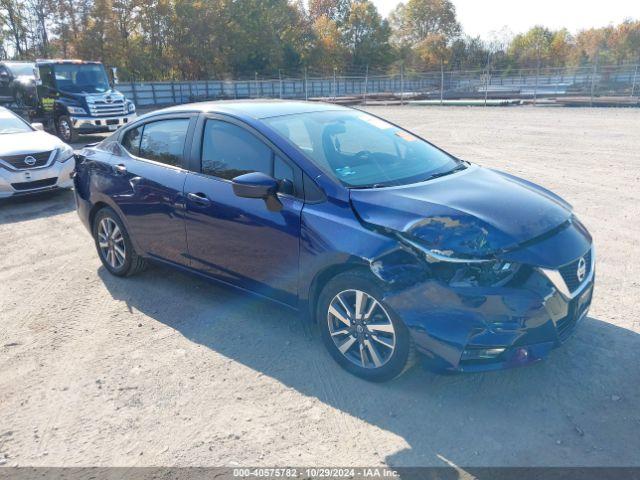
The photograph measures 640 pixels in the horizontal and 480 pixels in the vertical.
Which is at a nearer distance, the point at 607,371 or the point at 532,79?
the point at 607,371

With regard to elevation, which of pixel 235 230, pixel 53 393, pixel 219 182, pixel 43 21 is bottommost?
pixel 53 393

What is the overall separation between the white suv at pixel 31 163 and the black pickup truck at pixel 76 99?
256 inches

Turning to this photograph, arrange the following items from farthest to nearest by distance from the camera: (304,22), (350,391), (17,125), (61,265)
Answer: (304,22)
(17,125)
(61,265)
(350,391)

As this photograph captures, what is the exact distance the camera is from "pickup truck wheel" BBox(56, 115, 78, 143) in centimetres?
1566

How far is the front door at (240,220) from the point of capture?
363 cm

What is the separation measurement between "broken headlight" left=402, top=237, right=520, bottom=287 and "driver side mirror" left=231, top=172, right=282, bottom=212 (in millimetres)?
1196

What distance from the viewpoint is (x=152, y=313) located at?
178 inches

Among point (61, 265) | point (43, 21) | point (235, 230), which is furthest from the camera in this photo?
point (43, 21)

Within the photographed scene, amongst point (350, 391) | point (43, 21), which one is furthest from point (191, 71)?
point (350, 391)

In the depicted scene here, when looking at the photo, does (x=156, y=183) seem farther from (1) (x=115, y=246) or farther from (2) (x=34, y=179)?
(2) (x=34, y=179)

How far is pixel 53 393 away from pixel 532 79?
1290 inches

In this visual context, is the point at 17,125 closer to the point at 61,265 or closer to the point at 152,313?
the point at 61,265

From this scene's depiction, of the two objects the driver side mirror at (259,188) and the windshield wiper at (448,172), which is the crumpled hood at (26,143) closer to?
the driver side mirror at (259,188)

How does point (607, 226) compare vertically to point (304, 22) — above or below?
below
